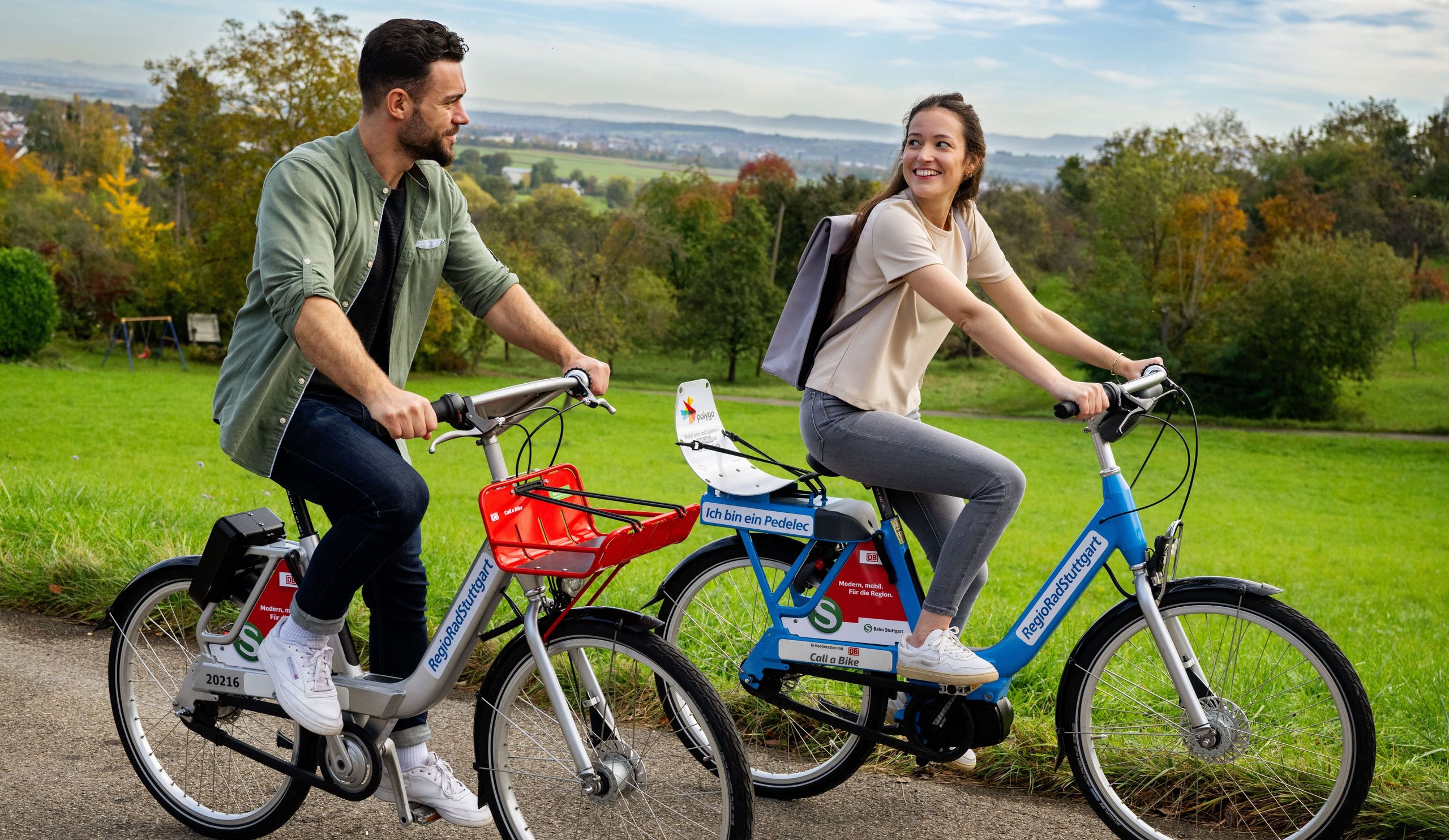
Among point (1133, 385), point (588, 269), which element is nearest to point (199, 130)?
point (588, 269)

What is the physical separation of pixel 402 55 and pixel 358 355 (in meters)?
0.73

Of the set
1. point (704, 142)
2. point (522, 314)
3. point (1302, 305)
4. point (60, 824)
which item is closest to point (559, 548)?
point (522, 314)

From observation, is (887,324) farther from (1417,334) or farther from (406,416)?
(1417,334)

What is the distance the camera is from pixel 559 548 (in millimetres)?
2771

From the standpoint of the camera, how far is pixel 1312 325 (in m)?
37.4

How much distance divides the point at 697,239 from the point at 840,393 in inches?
2154

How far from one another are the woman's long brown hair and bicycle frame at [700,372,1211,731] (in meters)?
0.69

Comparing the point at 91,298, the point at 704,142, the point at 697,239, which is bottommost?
the point at 91,298

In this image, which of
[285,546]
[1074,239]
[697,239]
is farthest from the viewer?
[697,239]

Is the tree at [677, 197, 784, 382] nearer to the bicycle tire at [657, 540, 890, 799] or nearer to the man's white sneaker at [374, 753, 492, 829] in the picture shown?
the bicycle tire at [657, 540, 890, 799]

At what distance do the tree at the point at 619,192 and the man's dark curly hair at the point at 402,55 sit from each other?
57.8 meters

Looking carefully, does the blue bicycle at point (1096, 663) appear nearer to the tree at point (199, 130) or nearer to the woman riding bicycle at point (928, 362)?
the woman riding bicycle at point (928, 362)

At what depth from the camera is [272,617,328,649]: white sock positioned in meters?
2.96

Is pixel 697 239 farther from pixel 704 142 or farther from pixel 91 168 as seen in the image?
pixel 91 168
